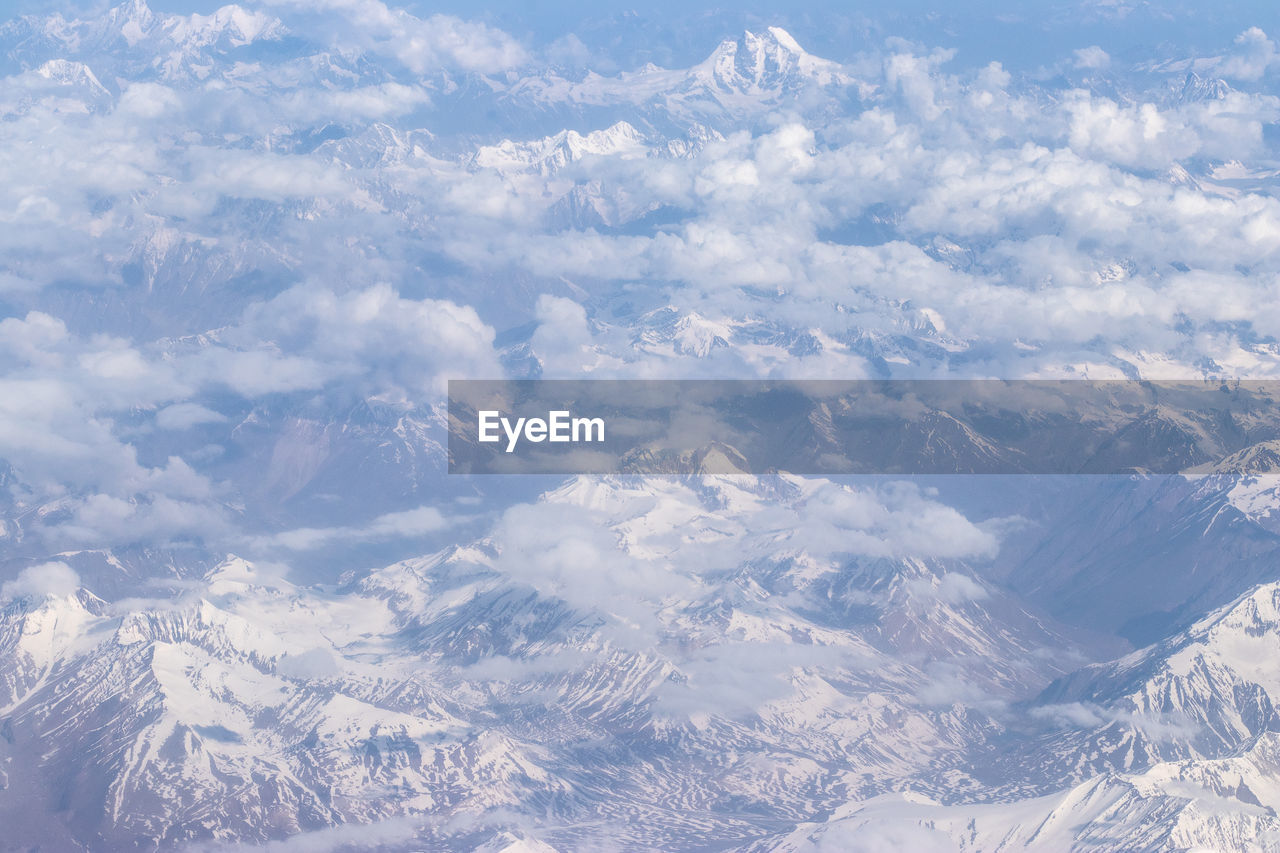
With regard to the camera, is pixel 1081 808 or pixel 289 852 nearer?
pixel 1081 808

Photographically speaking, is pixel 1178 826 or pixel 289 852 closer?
pixel 1178 826

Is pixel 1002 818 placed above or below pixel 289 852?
above

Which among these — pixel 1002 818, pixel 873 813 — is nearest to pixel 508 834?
pixel 873 813

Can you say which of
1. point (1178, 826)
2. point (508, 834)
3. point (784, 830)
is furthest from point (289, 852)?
point (1178, 826)

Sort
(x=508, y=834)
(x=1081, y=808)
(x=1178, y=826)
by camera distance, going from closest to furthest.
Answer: (x=1178, y=826) → (x=1081, y=808) → (x=508, y=834)

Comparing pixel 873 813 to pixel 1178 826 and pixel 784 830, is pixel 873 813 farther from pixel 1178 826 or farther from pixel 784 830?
pixel 1178 826

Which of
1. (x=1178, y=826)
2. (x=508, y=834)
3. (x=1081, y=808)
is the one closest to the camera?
(x=1178, y=826)

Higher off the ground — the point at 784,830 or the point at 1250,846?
the point at 1250,846

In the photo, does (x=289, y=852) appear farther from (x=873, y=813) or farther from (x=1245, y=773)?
(x=1245, y=773)
